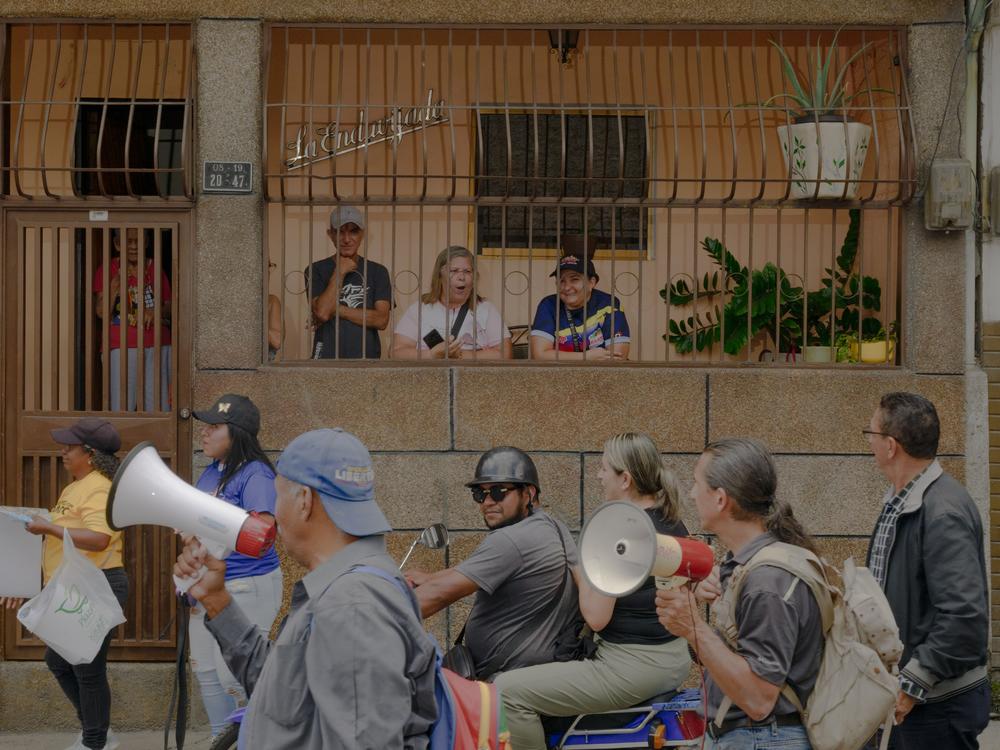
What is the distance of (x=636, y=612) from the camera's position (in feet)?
16.4

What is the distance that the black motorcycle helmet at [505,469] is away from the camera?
17.3ft

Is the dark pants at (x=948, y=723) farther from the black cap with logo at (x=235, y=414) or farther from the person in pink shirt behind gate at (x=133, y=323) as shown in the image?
the person in pink shirt behind gate at (x=133, y=323)

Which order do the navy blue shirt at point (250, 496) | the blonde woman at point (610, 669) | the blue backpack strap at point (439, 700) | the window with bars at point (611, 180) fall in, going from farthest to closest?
the window with bars at point (611, 180) < the navy blue shirt at point (250, 496) < the blonde woman at point (610, 669) < the blue backpack strap at point (439, 700)

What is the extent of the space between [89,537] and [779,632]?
12.8ft

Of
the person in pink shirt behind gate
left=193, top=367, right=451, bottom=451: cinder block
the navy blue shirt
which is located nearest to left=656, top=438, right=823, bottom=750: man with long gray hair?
the navy blue shirt

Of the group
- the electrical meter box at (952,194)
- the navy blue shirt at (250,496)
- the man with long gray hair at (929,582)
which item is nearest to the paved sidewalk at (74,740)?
the navy blue shirt at (250,496)

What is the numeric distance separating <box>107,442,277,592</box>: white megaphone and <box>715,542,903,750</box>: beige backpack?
1.39m

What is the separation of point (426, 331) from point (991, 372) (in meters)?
3.28

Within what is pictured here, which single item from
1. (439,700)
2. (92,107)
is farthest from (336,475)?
(92,107)

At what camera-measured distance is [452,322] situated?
7859mm

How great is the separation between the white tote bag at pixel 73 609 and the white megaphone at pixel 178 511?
2.19 m

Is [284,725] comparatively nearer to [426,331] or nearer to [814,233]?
[426,331]

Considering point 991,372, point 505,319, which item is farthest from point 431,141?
point 991,372

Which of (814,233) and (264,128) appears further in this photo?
(814,233)
